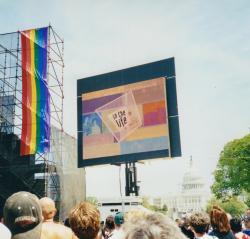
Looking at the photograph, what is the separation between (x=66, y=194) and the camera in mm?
22062

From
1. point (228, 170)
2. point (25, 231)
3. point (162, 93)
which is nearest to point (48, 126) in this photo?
point (162, 93)

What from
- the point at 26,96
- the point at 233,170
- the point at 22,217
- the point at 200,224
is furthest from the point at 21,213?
the point at 233,170

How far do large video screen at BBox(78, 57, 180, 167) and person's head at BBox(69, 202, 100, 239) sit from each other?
55.8 ft

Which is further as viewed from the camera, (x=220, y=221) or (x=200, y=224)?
(x=220, y=221)

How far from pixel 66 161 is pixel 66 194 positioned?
188 cm

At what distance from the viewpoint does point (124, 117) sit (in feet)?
71.8

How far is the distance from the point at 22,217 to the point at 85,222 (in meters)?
0.97

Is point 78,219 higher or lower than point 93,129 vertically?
lower

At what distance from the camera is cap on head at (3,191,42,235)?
91.8 inches

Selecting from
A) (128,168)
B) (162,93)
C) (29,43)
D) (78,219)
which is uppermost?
(29,43)

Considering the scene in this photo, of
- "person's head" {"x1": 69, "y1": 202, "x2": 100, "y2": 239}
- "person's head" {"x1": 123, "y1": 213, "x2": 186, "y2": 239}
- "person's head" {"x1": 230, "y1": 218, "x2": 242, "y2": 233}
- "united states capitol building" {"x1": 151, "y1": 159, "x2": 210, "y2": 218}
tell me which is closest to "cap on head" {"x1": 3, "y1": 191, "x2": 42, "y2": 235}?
"person's head" {"x1": 69, "y1": 202, "x2": 100, "y2": 239}

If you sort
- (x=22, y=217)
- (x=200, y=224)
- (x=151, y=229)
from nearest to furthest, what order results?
1. (x=151, y=229)
2. (x=22, y=217)
3. (x=200, y=224)

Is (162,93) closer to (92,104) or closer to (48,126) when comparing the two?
(92,104)

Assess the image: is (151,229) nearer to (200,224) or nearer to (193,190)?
(200,224)
